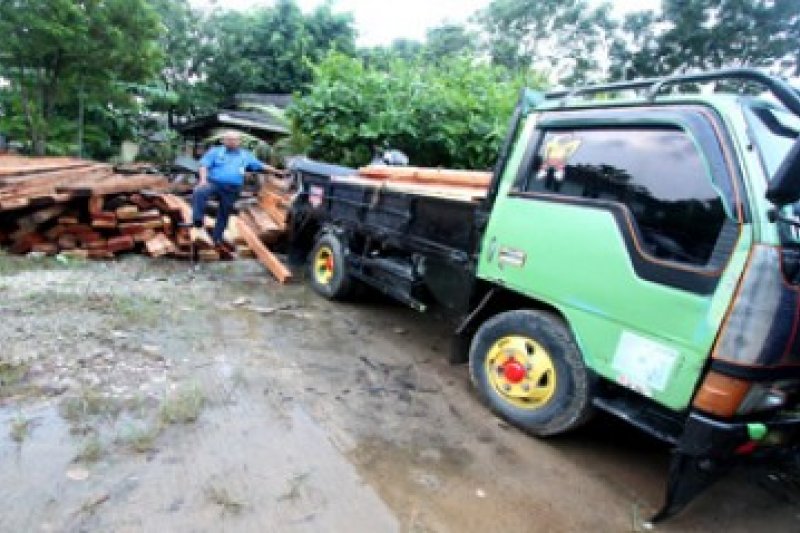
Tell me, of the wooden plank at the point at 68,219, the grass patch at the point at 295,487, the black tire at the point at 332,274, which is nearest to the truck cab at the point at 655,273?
the grass patch at the point at 295,487

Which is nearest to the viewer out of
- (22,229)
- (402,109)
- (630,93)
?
(630,93)

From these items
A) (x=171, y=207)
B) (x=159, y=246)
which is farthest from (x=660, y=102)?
(x=171, y=207)

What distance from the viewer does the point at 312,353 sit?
13.9 feet

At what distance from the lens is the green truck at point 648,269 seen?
2.28 m

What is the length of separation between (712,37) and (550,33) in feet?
25.6

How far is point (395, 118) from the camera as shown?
918 cm

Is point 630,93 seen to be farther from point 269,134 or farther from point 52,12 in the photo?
point 269,134

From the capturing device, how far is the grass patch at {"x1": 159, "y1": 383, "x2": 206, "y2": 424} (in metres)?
3.00

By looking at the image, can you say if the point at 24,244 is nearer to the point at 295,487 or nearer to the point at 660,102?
the point at 295,487

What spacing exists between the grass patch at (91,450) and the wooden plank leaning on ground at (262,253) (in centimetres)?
369

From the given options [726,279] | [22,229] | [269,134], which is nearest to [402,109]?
[22,229]

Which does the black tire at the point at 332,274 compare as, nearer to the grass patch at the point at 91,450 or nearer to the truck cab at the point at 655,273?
the truck cab at the point at 655,273

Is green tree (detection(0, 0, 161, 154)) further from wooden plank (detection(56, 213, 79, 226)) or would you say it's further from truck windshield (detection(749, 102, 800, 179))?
truck windshield (detection(749, 102, 800, 179))

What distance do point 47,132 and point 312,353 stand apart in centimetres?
1196
